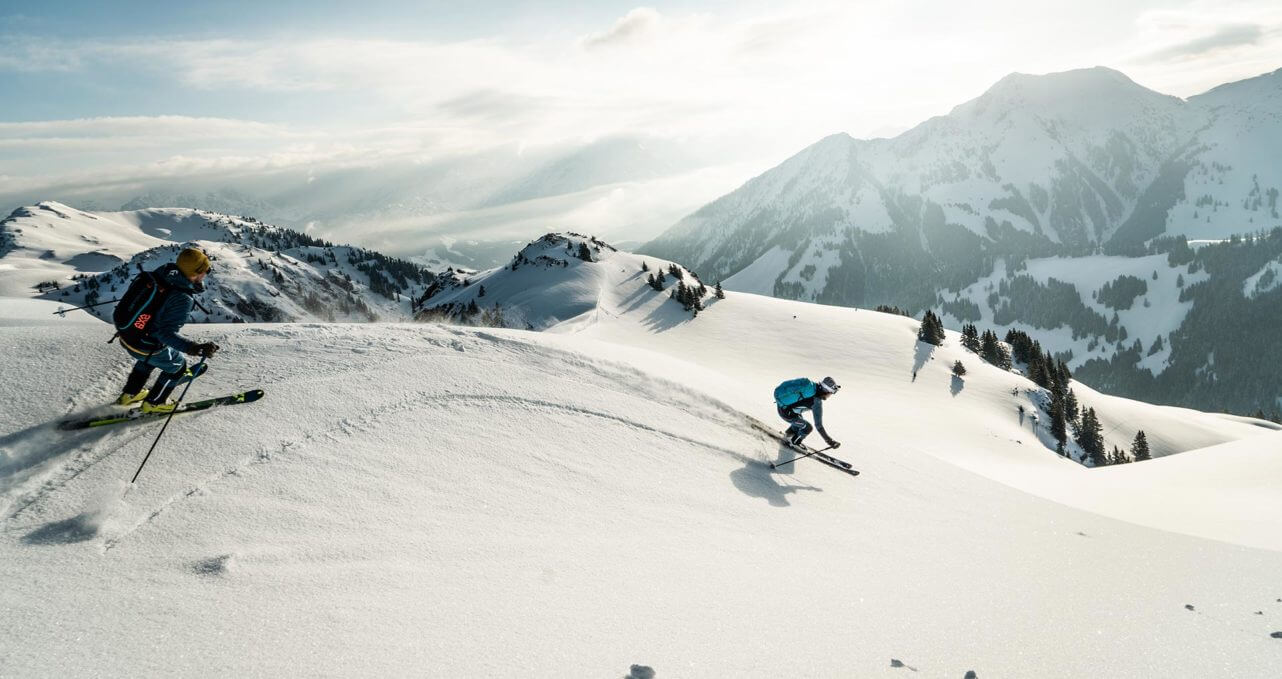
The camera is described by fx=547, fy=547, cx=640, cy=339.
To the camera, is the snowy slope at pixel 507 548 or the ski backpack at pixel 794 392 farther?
the ski backpack at pixel 794 392

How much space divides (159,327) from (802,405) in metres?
12.6

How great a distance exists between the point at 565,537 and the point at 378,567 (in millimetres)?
2302

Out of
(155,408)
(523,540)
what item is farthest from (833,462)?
(155,408)

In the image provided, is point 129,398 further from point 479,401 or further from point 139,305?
point 479,401

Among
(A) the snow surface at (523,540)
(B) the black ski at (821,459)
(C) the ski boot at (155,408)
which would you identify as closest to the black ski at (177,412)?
(C) the ski boot at (155,408)

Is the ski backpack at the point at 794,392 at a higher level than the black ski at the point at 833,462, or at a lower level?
higher

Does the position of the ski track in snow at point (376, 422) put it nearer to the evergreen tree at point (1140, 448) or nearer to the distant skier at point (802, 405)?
the distant skier at point (802, 405)

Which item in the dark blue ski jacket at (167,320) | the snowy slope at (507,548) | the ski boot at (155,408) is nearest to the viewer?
the snowy slope at (507,548)

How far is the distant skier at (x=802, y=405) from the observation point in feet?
42.9

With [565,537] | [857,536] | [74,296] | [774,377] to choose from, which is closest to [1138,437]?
[774,377]

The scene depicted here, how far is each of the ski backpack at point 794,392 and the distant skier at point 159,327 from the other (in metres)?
11.6

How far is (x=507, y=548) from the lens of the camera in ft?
22.3

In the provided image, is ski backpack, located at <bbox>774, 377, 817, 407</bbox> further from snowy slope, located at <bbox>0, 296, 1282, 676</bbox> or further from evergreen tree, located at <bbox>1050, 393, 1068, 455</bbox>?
evergreen tree, located at <bbox>1050, 393, 1068, 455</bbox>

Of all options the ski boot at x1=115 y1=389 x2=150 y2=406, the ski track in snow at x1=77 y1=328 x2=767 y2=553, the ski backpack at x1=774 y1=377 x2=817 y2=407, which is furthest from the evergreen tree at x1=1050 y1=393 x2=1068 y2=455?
the ski boot at x1=115 y1=389 x2=150 y2=406
